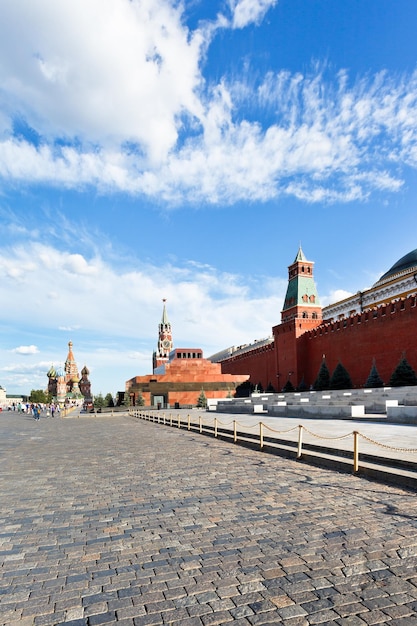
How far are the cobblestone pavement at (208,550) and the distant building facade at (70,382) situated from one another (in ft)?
367

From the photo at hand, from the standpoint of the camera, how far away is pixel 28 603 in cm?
304

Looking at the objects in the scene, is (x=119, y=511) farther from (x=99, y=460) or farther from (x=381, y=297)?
(x=381, y=297)

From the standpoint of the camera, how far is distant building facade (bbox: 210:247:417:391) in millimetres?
29141

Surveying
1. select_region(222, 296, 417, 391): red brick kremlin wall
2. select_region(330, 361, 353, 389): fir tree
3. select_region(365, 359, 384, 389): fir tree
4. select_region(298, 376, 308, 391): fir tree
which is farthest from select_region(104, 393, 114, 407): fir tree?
select_region(365, 359, 384, 389): fir tree

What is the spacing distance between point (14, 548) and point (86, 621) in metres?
1.75

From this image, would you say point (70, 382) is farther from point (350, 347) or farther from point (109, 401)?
point (350, 347)

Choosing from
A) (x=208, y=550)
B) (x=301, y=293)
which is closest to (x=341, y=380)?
(x=301, y=293)

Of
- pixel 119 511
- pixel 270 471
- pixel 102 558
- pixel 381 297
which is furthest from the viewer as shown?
pixel 381 297

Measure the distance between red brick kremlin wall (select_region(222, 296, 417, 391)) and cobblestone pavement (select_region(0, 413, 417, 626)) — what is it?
78.4 ft

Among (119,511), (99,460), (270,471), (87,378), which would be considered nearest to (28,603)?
(119,511)

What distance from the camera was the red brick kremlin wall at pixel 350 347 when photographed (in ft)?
93.6

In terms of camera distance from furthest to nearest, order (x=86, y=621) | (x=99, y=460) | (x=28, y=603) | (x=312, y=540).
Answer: (x=99, y=460) < (x=312, y=540) < (x=28, y=603) < (x=86, y=621)

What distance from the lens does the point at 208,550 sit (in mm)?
3928

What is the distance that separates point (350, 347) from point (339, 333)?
7.49ft
